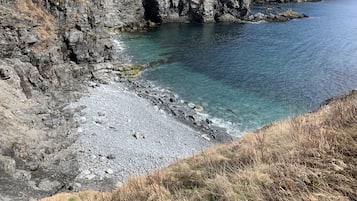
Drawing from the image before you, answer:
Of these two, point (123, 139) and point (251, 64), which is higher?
point (251, 64)

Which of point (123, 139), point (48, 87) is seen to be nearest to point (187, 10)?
point (48, 87)

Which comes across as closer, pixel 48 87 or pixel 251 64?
pixel 48 87

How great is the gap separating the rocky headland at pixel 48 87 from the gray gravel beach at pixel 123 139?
3.31 feet

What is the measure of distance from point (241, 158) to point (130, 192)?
148 inches

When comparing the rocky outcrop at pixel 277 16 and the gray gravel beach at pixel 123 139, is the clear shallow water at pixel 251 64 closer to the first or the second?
the rocky outcrop at pixel 277 16

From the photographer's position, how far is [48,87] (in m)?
41.1

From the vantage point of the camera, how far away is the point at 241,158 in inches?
421

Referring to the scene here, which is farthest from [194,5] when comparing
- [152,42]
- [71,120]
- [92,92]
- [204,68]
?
[71,120]

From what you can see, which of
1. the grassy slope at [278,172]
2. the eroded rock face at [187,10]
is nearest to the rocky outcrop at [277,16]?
the eroded rock face at [187,10]

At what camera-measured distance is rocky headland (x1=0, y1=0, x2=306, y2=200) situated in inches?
1059

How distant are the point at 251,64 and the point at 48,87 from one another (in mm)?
34025

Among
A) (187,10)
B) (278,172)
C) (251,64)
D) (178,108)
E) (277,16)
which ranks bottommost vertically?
(178,108)

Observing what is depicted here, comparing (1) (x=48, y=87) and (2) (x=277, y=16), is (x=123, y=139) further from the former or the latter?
(2) (x=277, y=16)

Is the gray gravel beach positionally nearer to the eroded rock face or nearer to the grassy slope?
the grassy slope
